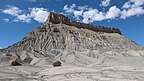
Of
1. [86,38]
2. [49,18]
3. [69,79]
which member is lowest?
[69,79]

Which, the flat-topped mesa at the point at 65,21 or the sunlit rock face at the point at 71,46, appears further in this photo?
the flat-topped mesa at the point at 65,21

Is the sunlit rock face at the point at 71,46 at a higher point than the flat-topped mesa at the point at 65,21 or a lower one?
lower

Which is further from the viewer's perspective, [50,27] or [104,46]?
[50,27]

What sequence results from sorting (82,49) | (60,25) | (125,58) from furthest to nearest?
(60,25), (82,49), (125,58)

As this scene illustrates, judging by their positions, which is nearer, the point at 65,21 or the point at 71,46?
the point at 71,46

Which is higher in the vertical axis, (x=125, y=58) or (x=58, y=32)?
(x=58, y=32)

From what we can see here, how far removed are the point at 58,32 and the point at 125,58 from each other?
67.8 ft

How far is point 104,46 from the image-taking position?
53781 mm

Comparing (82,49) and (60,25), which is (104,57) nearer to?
(82,49)

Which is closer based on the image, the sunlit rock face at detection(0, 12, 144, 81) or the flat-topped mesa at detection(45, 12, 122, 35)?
the sunlit rock face at detection(0, 12, 144, 81)

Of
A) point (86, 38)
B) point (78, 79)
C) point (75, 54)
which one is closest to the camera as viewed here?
point (78, 79)

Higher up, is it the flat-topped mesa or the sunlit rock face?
the flat-topped mesa

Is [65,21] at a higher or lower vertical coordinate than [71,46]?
higher

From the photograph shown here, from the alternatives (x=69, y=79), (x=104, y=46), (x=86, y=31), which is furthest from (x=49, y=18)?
(x=69, y=79)
